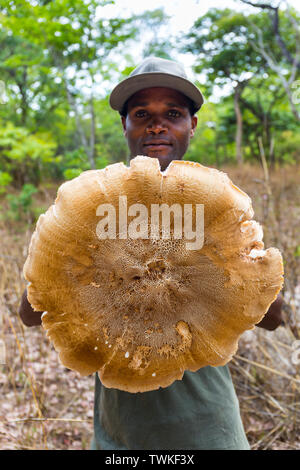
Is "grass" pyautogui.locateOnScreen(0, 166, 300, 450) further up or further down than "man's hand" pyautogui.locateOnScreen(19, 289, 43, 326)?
further down

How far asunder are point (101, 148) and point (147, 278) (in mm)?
14614

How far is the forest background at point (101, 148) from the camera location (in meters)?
2.77

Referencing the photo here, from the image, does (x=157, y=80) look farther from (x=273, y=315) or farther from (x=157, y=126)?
(x=273, y=315)

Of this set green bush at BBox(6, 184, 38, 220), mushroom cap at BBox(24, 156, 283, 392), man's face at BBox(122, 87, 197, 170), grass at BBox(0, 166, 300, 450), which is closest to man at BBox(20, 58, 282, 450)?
man's face at BBox(122, 87, 197, 170)

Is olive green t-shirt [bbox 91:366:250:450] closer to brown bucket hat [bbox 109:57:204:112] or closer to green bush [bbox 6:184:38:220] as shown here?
brown bucket hat [bbox 109:57:204:112]

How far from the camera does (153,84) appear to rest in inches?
60.4

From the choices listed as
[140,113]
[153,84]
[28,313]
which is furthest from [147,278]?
[153,84]

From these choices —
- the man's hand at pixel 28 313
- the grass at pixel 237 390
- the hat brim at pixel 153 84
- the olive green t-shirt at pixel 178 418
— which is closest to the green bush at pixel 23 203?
the grass at pixel 237 390

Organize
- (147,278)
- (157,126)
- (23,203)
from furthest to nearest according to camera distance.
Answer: (23,203)
(157,126)
(147,278)

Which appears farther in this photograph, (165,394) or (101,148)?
(101,148)

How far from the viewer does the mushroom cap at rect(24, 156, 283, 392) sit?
0.98m

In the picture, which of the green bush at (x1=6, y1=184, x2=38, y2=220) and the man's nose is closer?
the man's nose

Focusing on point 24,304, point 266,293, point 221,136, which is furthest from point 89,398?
point 221,136

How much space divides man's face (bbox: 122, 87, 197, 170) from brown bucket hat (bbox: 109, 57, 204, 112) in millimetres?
28
